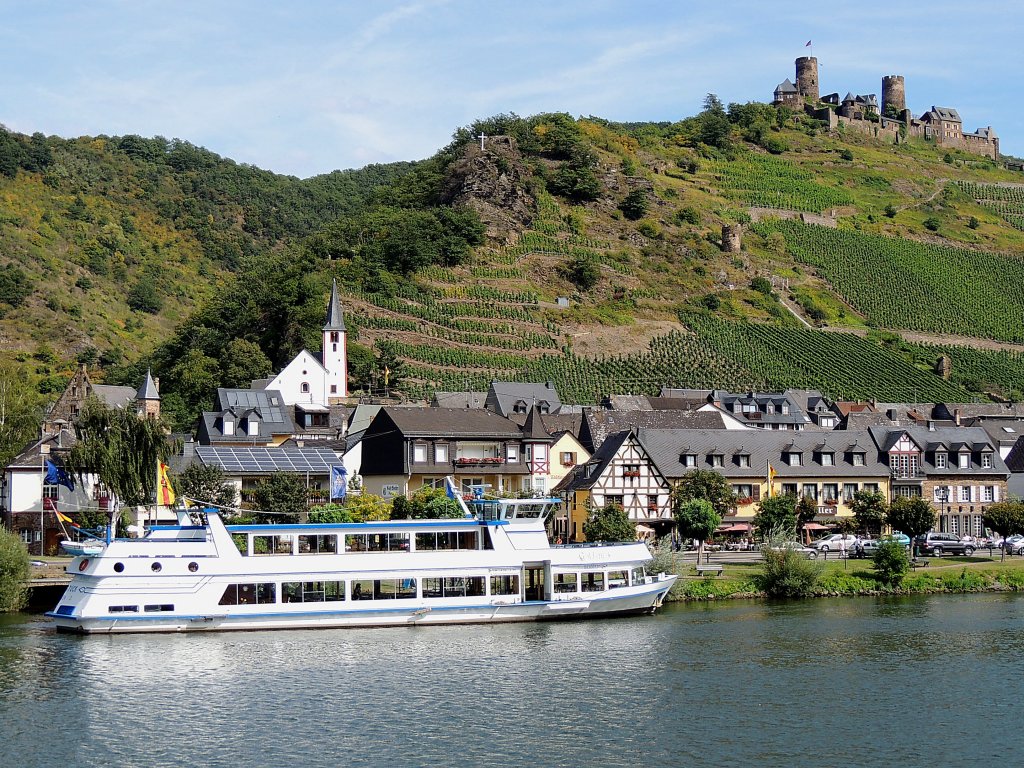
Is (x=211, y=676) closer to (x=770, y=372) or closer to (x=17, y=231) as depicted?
(x=770, y=372)

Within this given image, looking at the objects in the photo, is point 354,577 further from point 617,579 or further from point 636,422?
point 636,422

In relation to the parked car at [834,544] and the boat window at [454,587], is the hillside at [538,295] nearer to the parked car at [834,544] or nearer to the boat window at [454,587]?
the parked car at [834,544]

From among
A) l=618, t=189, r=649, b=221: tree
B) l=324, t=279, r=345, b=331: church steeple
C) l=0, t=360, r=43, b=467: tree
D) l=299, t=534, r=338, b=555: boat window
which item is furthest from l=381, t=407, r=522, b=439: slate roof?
l=618, t=189, r=649, b=221: tree

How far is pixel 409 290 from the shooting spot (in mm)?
141750

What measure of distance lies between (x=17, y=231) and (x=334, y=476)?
129218 millimetres

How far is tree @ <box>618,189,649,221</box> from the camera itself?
7096 inches

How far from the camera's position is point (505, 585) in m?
55.9

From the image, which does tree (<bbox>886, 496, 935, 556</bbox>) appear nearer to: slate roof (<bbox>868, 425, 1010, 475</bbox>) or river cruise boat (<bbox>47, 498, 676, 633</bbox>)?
slate roof (<bbox>868, 425, 1010, 475</bbox>)

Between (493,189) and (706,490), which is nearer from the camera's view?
(706,490)

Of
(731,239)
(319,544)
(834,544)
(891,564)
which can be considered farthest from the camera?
(731,239)

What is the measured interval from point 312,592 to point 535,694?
15.3m

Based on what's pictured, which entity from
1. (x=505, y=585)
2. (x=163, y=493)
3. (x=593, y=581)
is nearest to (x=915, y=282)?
(x=593, y=581)

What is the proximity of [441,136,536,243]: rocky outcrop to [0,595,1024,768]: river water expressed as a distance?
112899 mm

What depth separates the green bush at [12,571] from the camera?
56.7m
